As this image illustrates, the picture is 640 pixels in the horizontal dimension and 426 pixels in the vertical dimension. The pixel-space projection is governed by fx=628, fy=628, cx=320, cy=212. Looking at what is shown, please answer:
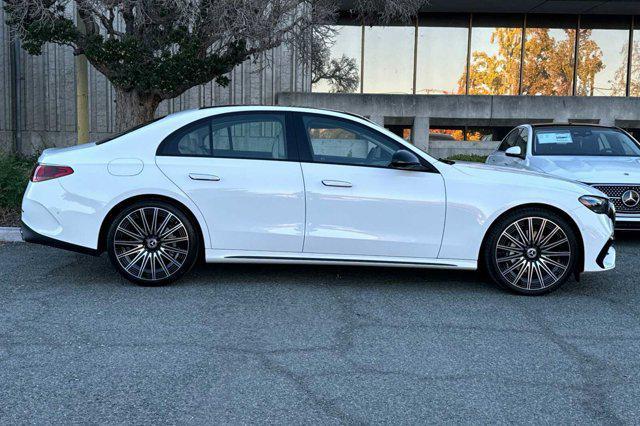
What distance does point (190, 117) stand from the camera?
564 cm

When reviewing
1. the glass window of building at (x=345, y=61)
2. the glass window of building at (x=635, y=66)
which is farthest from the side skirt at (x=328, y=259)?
the glass window of building at (x=635, y=66)

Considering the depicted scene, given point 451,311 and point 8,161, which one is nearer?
point 451,311

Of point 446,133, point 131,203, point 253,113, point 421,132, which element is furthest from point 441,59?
point 131,203

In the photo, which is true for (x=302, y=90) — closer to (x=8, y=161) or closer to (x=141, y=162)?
(x=8, y=161)

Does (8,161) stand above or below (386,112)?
below

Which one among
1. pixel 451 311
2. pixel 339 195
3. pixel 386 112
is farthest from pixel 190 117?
pixel 386 112

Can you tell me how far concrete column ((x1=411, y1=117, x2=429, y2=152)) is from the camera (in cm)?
1803

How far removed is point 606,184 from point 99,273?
588 cm

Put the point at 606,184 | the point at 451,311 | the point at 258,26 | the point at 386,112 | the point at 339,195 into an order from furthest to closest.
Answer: the point at 386,112 < the point at 258,26 < the point at 606,184 < the point at 339,195 < the point at 451,311

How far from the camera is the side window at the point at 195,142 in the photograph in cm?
556

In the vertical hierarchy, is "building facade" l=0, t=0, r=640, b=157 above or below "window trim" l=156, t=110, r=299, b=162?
above

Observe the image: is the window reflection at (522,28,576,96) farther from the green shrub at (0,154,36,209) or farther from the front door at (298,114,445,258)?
the front door at (298,114,445,258)

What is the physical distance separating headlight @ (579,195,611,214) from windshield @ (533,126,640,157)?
139 inches

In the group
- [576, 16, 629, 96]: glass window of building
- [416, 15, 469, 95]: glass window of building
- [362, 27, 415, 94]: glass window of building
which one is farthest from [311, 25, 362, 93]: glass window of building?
[576, 16, 629, 96]: glass window of building
